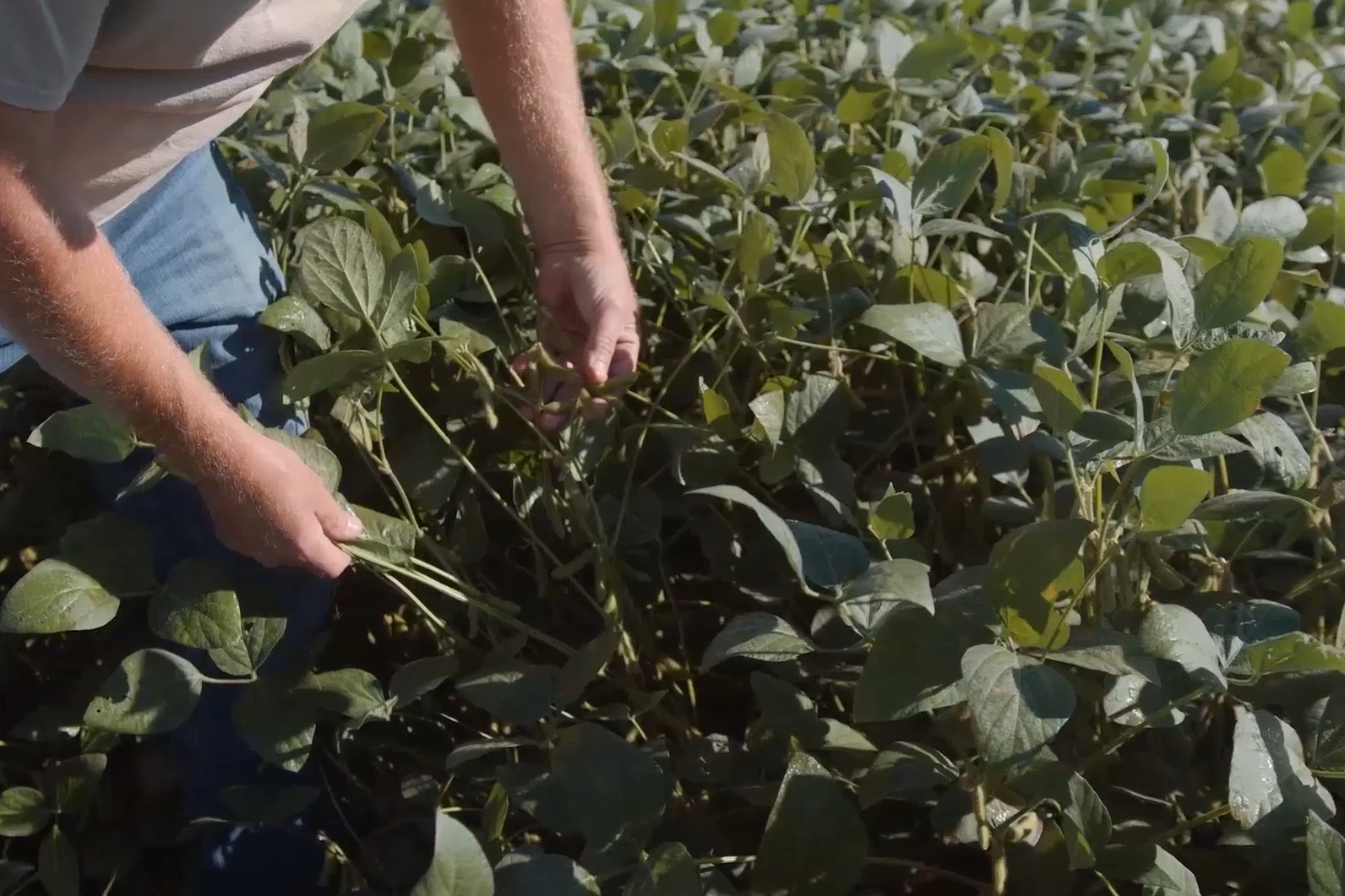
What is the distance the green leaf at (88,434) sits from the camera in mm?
919

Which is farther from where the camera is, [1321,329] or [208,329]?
[208,329]

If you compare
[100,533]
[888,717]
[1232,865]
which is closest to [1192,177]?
[1232,865]

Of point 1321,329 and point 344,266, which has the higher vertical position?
point 344,266

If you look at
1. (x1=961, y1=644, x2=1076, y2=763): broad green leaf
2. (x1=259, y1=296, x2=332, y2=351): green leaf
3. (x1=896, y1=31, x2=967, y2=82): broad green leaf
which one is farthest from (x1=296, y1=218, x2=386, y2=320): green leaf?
(x1=896, y1=31, x2=967, y2=82): broad green leaf

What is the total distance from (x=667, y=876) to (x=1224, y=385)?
470 mm

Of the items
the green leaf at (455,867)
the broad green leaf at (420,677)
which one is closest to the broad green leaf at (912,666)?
Result: the green leaf at (455,867)

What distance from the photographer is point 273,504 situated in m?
0.92

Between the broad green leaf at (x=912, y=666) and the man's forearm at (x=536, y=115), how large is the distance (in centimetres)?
55

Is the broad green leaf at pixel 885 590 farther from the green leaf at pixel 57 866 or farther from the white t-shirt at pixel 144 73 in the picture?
the green leaf at pixel 57 866

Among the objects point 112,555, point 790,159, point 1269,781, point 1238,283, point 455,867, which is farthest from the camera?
point 790,159

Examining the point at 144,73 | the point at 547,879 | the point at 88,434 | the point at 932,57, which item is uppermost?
the point at 144,73

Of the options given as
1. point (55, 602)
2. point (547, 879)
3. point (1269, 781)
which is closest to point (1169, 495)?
point (1269, 781)

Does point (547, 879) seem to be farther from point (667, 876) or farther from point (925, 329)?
point (925, 329)

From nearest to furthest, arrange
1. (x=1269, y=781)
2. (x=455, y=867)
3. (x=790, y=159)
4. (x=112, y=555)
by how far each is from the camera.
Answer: (x=455, y=867), (x=1269, y=781), (x=112, y=555), (x=790, y=159)
